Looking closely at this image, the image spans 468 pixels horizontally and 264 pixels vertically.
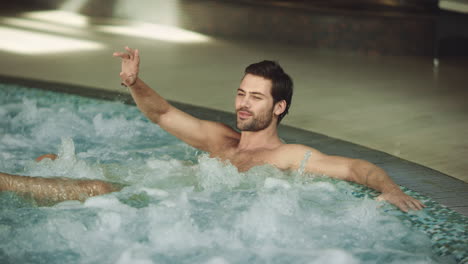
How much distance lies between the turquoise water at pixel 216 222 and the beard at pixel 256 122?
0.21 m

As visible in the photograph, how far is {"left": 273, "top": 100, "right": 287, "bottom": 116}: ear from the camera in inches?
141

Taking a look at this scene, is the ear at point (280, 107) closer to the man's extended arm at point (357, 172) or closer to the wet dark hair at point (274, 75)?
the wet dark hair at point (274, 75)

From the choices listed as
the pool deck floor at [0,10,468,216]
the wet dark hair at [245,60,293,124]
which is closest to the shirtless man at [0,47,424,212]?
the wet dark hair at [245,60,293,124]

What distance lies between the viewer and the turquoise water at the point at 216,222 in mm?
2881

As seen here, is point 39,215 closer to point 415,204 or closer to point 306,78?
point 415,204

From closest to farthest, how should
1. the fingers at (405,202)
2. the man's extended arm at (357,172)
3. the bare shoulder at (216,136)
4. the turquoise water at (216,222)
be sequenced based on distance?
the turquoise water at (216,222), the fingers at (405,202), the man's extended arm at (357,172), the bare shoulder at (216,136)

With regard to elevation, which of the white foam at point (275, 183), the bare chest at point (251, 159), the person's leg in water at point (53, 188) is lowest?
the person's leg in water at point (53, 188)

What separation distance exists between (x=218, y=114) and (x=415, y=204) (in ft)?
7.93

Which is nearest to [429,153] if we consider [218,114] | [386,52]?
[218,114]

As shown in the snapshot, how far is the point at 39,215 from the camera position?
314 cm

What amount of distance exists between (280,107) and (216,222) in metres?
0.74

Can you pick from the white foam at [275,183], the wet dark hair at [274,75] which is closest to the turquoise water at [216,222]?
the white foam at [275,183]

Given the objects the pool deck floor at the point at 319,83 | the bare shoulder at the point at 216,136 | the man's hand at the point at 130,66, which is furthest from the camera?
the pool deck floor at the point at 319,83

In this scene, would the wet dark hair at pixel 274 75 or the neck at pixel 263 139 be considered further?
the neck at pixel 263 139
